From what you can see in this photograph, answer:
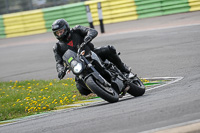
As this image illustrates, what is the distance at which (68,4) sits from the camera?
26172 millimetres

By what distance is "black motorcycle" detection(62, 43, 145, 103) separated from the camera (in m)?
7.24

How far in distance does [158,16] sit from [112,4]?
8.88 feet

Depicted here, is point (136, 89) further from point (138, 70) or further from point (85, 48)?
point (138, 70)

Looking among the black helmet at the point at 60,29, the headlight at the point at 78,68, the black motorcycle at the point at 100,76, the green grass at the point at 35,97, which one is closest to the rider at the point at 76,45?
the black helmet at the point at 60,29

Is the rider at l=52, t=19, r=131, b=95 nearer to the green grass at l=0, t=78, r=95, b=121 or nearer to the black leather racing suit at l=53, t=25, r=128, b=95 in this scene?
the black leather racing suit at l=53, t=25, r=128, b=95

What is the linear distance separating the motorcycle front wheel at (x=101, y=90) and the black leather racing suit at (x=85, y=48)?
59 centimetres

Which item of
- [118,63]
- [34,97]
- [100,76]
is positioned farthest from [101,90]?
[34,97]

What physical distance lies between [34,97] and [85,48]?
270cm

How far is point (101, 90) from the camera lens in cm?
714

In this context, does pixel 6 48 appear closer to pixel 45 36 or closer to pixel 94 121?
pixel 45 36

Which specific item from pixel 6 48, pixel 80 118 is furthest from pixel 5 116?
pixel 6 48

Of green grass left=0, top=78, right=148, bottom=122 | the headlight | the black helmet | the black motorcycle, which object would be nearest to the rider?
the black helmet

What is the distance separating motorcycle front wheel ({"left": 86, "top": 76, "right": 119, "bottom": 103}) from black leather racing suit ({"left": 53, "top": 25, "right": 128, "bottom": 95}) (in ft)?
1.94

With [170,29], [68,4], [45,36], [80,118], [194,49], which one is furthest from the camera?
[68,4]
